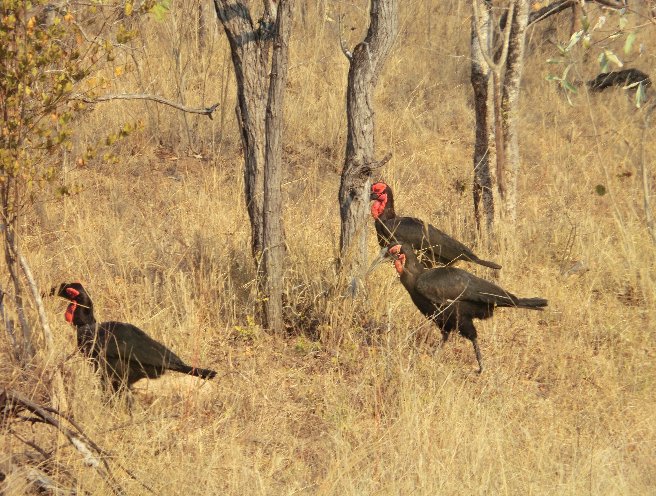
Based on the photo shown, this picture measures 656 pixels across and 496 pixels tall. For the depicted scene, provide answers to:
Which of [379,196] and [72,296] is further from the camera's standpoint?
[379,196]

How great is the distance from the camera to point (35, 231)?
314 inches

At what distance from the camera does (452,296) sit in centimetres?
605

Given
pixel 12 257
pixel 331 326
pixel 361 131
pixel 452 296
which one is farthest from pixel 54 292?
pixel 452 296

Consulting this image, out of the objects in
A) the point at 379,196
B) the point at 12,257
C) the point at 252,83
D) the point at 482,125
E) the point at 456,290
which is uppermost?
the point at 252,83

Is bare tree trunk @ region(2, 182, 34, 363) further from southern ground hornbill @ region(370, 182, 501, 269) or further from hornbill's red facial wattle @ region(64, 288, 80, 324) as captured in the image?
southern ground hornbill @ region(370, 182, 501, 269)

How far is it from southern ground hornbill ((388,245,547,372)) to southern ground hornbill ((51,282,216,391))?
1.55 m

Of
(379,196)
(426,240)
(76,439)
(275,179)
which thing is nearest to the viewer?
(76,439)

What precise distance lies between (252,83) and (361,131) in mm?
787

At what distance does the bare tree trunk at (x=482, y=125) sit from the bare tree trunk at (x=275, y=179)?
7.79 ft

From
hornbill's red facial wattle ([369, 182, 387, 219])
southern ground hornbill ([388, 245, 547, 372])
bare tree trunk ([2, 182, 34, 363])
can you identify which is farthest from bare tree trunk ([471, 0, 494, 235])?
bare tree trunk ([2, 182, 34, 363])

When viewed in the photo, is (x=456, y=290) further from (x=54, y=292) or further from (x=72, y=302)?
(x=54, y=292)

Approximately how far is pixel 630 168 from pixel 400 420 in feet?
20.6

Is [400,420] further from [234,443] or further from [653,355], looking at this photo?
[653,355]

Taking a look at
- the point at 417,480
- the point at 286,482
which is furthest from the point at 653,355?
the point at 286,482
